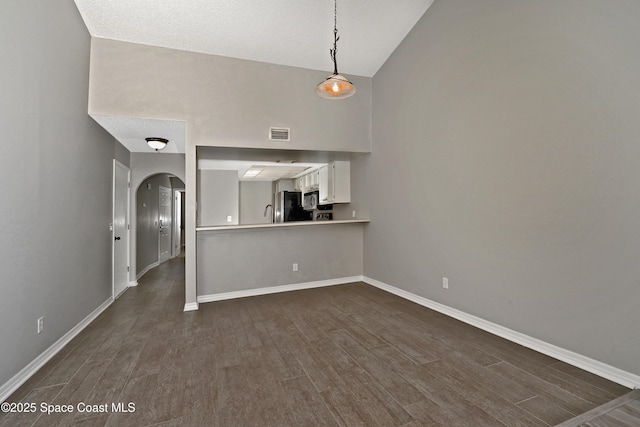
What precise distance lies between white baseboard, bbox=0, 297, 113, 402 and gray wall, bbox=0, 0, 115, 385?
0.05 metres

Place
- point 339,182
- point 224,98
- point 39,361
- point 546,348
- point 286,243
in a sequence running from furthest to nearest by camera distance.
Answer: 1. point 339,182
2. point 286,243
3. point 224,98
4. point 546,348
5. point 39,361

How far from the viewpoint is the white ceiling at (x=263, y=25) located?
3.07m

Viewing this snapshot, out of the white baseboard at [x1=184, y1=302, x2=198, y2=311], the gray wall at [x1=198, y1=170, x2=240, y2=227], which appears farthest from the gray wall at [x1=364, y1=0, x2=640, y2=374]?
the gray wall at [x1=198, y1=170, x2=240, y2=227]

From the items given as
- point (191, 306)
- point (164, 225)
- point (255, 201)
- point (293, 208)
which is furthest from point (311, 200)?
point (164, 225)

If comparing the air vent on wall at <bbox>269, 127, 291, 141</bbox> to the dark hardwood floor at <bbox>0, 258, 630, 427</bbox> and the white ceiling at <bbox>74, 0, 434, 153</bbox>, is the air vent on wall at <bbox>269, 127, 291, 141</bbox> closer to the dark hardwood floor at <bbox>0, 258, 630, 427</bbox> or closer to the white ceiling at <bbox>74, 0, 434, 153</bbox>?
A: the white ceiling at <bbox>74, 0, 434, 153</bbox>

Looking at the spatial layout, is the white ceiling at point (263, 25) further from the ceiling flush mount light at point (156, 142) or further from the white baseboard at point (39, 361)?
the white baseboard at point (39, 361)

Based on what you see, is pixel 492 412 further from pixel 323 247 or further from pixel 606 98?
pixel 323 247

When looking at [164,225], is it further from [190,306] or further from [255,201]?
[190,306]

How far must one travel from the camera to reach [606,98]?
6.88 feet

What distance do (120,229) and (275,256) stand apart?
2419 millimetres

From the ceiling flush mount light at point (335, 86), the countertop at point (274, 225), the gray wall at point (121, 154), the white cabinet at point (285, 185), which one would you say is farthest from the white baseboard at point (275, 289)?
the white cabinet at point (285, 185)

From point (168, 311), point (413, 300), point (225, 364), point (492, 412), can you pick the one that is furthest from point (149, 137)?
point (492, 412)

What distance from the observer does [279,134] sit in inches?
162

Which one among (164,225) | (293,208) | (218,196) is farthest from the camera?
(164,225)
